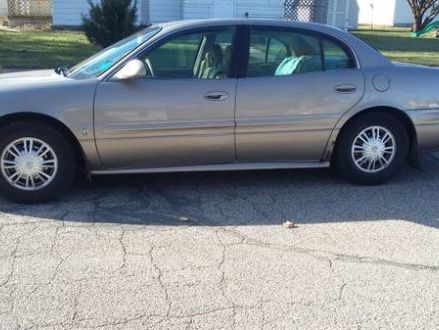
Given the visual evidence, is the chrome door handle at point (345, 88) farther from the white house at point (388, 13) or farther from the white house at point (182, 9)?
the white house at point (388, 13)

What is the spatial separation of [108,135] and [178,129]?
0.59 m

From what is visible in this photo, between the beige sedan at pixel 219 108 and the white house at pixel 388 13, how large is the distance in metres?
32.8

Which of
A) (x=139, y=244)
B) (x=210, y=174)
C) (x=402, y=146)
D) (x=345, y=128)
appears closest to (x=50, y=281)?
(x=139, y=244)

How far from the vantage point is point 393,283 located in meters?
3.77

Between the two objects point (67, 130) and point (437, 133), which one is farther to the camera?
point (437, 133)

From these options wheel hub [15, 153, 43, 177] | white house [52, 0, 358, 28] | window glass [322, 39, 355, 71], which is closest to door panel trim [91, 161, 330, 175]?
wheel hub [15, 153, 43, 177]

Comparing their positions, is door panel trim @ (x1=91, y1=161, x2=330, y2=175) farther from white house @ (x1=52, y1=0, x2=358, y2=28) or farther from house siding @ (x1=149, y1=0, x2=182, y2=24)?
house siding @ (x1=149, y1=0, x2=182, y2=24)

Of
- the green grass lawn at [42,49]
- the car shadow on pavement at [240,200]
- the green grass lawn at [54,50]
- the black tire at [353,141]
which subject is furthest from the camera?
the green grass lawn at [54,50]

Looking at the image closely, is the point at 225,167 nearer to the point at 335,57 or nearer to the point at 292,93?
the point at 292,93

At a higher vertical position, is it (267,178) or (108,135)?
(108,135)

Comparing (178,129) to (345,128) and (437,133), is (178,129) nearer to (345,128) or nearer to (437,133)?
(345,128)

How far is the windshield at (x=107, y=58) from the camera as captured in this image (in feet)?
17.1

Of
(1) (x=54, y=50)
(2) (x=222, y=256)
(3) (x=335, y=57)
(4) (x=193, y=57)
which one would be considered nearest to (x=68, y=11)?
(1) (x=54, y=50)

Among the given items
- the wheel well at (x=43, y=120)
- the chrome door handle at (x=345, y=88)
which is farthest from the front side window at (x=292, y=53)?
the wheel well at (x=43, y=120)
